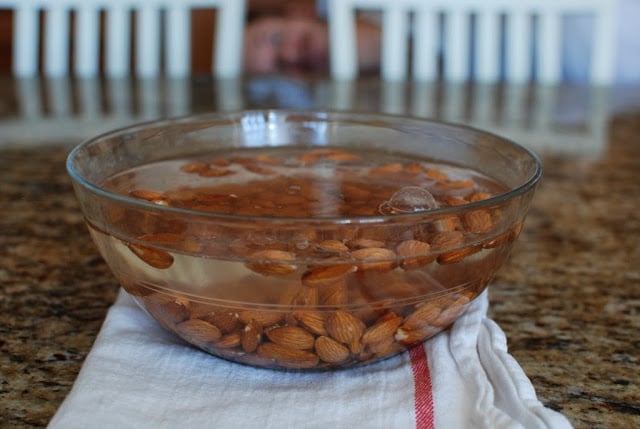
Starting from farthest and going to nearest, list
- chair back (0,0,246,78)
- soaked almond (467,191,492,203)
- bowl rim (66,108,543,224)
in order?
chair back (0,0,246,78) → soaked almond (467,191,492,203) → bowl rim (66,108,543,224)

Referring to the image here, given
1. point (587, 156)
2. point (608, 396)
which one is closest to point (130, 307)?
point (608, 396)

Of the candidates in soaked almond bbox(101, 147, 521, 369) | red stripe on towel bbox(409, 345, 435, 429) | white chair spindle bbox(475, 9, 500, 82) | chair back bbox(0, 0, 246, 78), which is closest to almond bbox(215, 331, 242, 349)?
soaked almond bbox(101, 147, 521, 369)

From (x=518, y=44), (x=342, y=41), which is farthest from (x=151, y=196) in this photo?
(x=518, y=44)

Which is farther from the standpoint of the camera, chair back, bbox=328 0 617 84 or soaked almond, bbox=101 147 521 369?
chair back, bbox=328 0 617 84

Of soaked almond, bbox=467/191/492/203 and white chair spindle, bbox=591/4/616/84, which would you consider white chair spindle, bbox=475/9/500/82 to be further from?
soaked almond, bbox=467/191/492/203

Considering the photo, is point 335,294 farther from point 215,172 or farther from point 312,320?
point 215,172

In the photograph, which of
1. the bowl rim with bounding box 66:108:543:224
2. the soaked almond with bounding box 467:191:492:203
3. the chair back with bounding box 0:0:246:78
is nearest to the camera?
the bowl rim with bounding box 66:108:543:224

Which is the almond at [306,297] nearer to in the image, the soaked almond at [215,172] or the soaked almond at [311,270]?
the soaked almond at [311,270]

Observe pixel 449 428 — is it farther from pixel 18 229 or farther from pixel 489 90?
pixel 489 90
